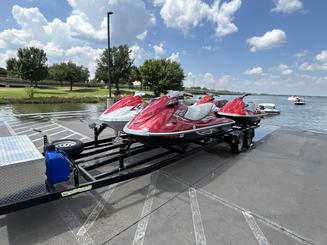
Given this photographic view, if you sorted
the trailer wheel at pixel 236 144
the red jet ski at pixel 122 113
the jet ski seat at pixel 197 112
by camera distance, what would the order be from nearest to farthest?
the jet ski seat at pixel 197 112 → the red jet ski at pixel 122 113 → the trailer wheel at pixel 236 144

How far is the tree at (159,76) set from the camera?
37375 mm

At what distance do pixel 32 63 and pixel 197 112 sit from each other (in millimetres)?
39418

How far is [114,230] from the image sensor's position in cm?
262

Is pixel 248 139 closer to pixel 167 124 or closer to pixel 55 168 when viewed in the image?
pixel 167 124

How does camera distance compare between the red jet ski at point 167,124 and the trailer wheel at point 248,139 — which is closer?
the red jet ski at point 167,124

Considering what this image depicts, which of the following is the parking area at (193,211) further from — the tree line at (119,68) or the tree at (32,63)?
the tree at (32,63)

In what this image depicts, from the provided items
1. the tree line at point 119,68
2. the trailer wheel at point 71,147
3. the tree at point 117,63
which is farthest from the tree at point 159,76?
the trailer wheel at point 71,147

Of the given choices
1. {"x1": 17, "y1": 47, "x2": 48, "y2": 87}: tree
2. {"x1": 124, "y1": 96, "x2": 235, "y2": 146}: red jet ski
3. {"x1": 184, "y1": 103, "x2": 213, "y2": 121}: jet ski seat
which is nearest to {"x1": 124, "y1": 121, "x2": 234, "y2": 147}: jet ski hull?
{"x1": 124, "y1": 96, "x2": 235, "y2": 146}: red jet ski

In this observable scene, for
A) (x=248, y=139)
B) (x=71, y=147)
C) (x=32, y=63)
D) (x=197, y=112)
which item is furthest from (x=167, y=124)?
(x=32, y=63)

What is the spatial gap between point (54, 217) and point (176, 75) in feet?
124

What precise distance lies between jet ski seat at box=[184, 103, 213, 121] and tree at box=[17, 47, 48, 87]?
128 feet

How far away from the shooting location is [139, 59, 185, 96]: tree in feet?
123

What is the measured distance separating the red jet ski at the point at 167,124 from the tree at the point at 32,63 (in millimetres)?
38959

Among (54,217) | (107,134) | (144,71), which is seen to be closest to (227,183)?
(54,217)
